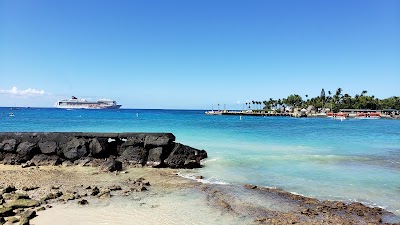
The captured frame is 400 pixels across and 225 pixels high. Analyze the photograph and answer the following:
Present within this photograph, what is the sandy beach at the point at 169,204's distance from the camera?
7770 mm

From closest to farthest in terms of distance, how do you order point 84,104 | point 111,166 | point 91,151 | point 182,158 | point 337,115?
point 111,166 < point 182,158 < point 91,151 < point 337,115 < point 84,104

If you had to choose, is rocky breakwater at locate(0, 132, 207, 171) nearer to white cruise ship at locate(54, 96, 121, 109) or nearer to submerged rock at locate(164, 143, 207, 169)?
submerged rock at locate(164, 143, 207, 169)

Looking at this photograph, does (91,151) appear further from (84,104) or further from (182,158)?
(84,104)

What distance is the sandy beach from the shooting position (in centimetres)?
777

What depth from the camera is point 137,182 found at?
11438 mm

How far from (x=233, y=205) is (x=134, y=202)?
9.00 ft

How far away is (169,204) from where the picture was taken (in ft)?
29.5

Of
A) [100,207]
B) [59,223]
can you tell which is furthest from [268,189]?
[59,223]

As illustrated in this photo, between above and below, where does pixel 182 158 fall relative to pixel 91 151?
below

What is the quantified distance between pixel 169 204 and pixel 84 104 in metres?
182

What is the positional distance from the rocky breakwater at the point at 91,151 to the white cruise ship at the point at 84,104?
17232 centimetres

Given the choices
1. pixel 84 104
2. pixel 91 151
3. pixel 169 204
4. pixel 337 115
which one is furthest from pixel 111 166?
pixel 84 104

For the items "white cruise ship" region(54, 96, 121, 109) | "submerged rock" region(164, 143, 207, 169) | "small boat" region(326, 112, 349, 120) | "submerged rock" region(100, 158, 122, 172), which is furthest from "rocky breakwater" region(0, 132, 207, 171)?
"white cruise ship" region(54, 96, 121, 109)

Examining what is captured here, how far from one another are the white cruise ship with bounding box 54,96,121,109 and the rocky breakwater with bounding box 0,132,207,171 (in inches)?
6784
